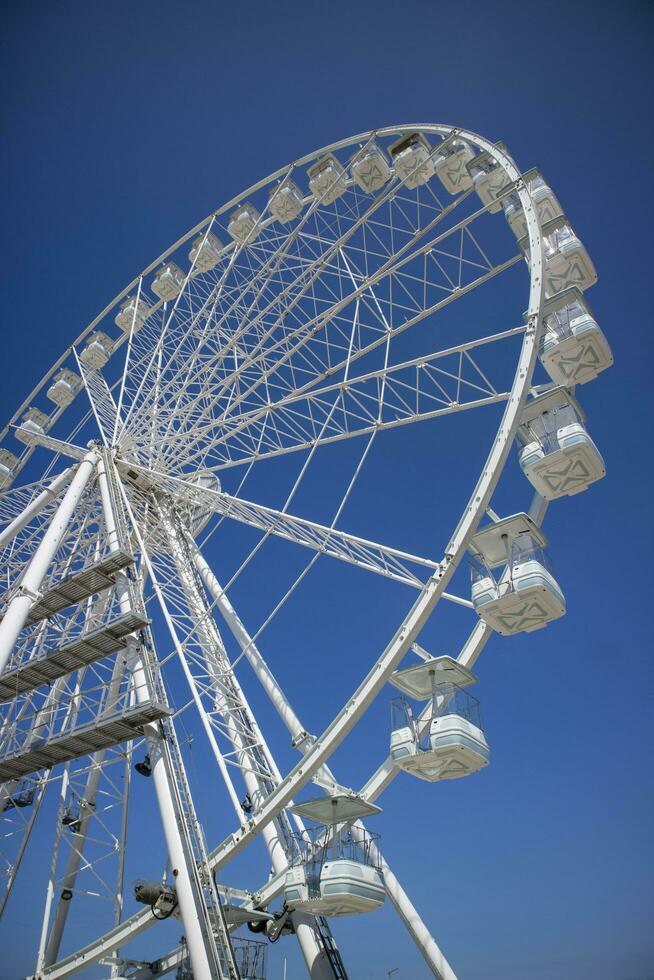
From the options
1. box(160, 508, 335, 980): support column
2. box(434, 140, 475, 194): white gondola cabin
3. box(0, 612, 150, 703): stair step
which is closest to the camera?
box(160, 508, 335, 980): support column

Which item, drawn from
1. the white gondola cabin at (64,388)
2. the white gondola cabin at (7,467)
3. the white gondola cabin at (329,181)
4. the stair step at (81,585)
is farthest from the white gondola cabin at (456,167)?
the white gondola cabin at (7,467)

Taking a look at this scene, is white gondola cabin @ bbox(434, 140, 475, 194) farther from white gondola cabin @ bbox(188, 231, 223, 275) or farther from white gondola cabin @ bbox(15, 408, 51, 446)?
white gondola cabin @ bbox(15, 408, 51, 446)

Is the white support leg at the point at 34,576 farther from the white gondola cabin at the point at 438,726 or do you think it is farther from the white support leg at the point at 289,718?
the white gondola cabin at the point at 438,726

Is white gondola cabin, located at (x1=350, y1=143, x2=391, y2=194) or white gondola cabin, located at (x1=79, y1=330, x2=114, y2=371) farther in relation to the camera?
white gondola cabin, located at (x1=79, y1=330, x2=114, y2=371)

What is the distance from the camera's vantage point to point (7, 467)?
2217cm

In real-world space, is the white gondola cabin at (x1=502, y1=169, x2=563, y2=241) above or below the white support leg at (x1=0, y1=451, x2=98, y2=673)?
above

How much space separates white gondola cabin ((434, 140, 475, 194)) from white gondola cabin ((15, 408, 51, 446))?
12.8m

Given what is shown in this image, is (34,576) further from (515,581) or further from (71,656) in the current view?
(515,581)

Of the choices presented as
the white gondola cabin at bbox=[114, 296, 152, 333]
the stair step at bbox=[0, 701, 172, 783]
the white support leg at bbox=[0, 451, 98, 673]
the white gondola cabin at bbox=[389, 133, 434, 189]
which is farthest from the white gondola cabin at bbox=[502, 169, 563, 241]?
the stair step at bbox=[0, 701, 172, 783]

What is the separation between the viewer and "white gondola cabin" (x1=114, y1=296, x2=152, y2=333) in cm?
2105

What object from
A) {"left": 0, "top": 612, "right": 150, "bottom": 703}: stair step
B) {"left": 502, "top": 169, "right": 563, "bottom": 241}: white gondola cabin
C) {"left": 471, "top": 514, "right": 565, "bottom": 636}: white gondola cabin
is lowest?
{"left": 471, "top": 514, "right": 565, "bottom": 636}: white gondola cabin

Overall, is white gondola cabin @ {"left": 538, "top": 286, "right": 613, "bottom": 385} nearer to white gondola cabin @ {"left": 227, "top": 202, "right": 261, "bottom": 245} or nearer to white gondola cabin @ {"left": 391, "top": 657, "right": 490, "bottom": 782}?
white gondola cabin @ {"left": 391, "top": 657, "right": 490, "bottom": 782}

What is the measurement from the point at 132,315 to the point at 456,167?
10.2 m

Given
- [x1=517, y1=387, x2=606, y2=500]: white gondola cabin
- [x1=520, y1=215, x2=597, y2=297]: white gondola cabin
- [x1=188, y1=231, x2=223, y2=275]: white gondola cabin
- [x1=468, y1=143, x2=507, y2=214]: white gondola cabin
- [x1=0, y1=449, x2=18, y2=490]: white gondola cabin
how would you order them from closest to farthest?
[x1=517, y1=387, x2=606, y2=500]: white gondola cabin < [x1=520, y1=215, x2=597, y2=297]: white gondola cabin < [x1=468, y1=143, x2=507, y2=214]: white gondola cabin < [x1=188, y1=231, x2=223, y2=275]: white gondola cabin < [x1=0, y1=449, x2=18, y2=490]: white gondola cabin
